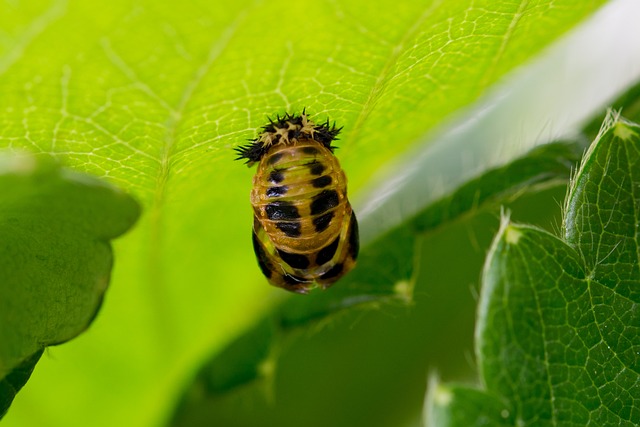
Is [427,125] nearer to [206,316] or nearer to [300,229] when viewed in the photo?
[300,229]

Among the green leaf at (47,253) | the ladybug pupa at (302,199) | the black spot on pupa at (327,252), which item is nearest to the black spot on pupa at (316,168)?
the ladybug pupa at (302,199)

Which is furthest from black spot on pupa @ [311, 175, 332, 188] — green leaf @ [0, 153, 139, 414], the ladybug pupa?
green leaf @ [0, 153, 139, 414]

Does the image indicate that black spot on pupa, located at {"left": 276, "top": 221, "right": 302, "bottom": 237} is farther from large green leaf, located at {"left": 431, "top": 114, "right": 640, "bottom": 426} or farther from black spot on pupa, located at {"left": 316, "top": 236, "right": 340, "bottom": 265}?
large green leaf, located at {"left": 431, "top": 114, "right": 640, "bottom": 426}

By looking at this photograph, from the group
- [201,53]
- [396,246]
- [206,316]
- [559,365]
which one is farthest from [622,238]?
[206,316]

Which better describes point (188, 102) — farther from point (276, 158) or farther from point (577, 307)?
point (577, 307)

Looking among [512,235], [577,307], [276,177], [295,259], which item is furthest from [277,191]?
[577,307]

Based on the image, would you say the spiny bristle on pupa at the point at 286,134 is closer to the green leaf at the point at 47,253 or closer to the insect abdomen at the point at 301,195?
the insect abdomen at the point at 301,195
